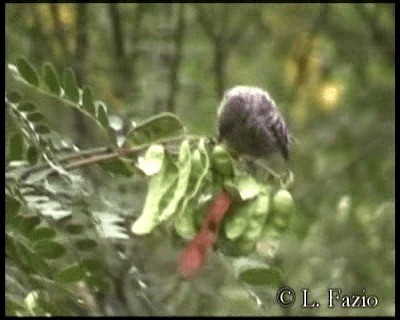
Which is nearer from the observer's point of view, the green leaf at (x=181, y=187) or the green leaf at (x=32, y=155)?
the green leaf at (x=181, y=187)

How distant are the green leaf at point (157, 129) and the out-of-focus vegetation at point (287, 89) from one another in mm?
794

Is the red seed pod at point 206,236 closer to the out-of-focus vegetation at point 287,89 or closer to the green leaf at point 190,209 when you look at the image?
the green leaf at point 190,209

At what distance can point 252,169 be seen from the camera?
0.83m

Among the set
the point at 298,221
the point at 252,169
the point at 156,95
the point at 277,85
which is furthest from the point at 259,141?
the point at 277,85

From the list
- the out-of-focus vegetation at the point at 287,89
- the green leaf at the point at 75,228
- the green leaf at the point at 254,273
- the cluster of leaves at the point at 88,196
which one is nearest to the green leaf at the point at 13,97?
the cluster of leaves at the point at 88,196

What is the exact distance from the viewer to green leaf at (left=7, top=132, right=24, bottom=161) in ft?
2.97

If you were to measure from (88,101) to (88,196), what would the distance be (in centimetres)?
8

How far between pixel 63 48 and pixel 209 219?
137 centimetres

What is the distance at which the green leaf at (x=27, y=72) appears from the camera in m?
Result: 0.87

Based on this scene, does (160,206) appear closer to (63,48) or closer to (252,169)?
(252,169)

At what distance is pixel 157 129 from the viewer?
0.87 m
